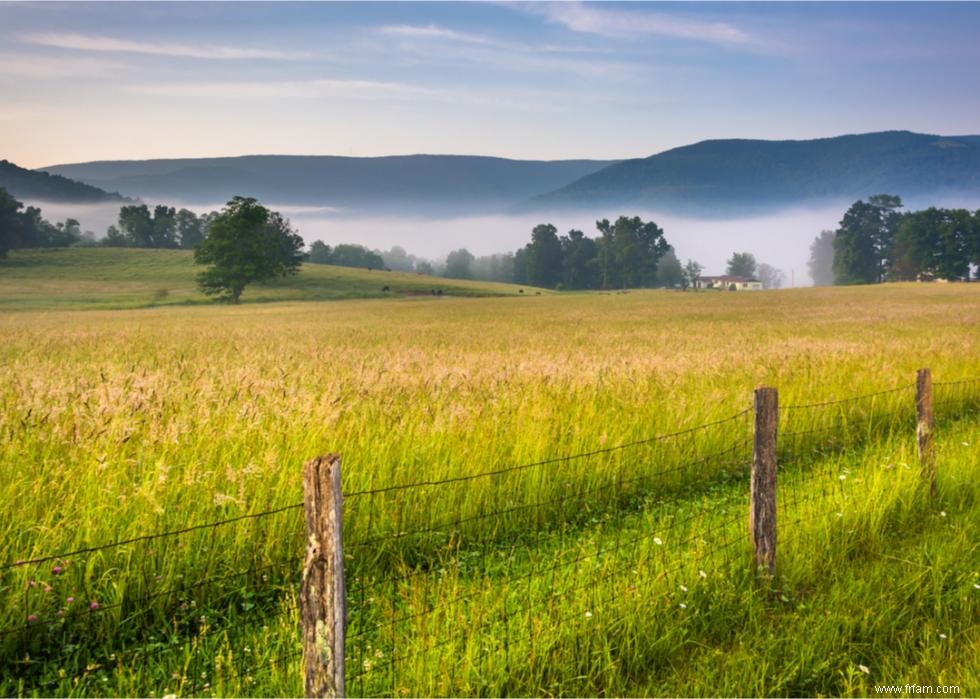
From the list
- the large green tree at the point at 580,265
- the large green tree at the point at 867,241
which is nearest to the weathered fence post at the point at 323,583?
the large green tree at the point at 867,241

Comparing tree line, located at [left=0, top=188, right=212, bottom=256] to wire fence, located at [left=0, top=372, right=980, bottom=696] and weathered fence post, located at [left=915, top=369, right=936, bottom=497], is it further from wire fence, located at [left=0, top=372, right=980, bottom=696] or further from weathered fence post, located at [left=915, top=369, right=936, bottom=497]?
weathered fence post, located at [left=915, top=369, right=936, bottom=497]

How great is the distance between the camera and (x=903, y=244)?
14588 centimetres

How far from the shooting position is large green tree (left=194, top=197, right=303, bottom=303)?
8112cm

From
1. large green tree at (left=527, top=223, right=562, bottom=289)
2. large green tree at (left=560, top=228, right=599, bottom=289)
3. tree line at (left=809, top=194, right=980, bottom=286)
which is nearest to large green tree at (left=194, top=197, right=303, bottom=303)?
large green tree at (left=560, top=228, right=599, bottom=289)

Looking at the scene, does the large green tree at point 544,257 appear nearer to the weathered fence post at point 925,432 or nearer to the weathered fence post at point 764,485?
the weathered fence post at point 925,432

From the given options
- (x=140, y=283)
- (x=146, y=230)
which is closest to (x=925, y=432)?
(x=140, y=283)

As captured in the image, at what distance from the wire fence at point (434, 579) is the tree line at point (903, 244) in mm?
145673

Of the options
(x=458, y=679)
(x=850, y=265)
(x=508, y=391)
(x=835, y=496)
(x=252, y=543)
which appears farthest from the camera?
(x=850, y=265)

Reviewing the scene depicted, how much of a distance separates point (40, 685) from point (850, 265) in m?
172

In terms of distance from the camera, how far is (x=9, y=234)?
112m

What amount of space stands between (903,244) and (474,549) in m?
160

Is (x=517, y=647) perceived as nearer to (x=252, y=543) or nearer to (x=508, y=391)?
(x=252, y=543)

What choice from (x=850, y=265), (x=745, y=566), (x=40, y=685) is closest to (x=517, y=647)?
(x=745, y=566)

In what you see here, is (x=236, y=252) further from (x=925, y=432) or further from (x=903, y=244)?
(x=903, y=244)
